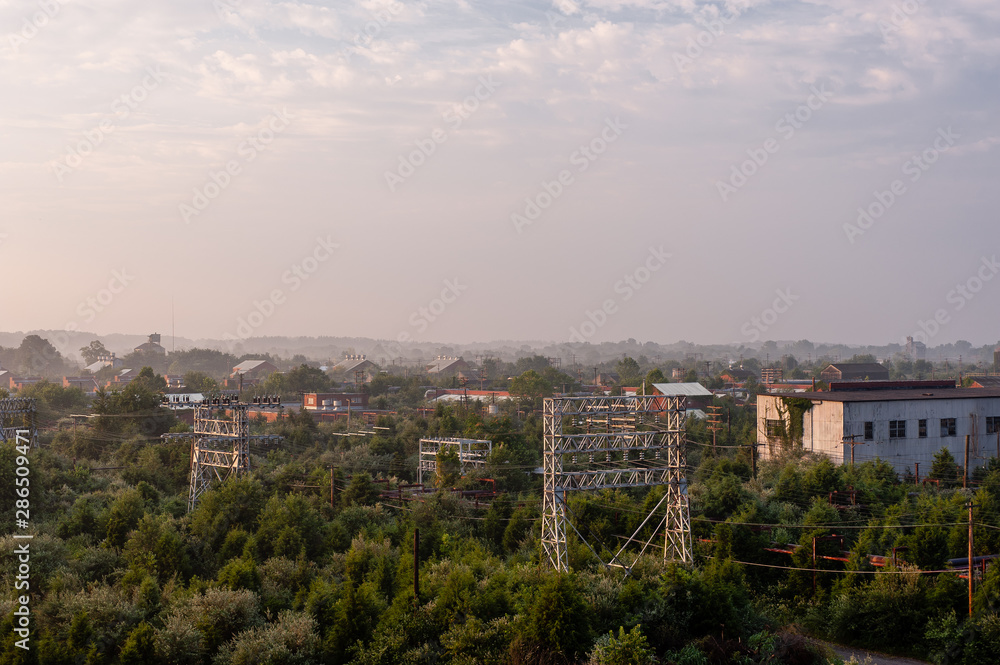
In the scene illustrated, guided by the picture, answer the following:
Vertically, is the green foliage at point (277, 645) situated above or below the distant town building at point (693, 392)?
below

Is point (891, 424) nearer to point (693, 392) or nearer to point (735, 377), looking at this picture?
point (693, 392)

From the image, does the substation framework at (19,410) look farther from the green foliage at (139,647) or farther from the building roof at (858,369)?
the building roof at (858,369)

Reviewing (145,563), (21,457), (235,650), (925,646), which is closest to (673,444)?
(925,646)

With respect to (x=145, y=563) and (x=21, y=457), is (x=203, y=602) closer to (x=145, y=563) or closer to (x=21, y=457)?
(x=145, y=563)

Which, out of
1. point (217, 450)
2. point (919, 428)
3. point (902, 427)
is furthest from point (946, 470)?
point (217, 450)

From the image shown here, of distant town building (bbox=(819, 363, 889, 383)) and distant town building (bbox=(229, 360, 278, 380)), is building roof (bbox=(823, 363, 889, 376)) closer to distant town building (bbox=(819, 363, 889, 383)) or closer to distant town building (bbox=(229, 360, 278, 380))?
distant town building (bbox=(819, 363, 889, 383))

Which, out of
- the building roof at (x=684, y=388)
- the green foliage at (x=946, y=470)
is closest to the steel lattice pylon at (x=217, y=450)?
the green foliage at (x=946, y=470)
